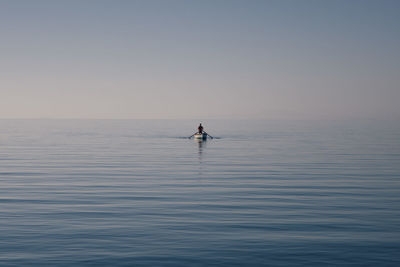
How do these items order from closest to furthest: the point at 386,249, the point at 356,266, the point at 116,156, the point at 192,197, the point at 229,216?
the point at 356,266, the point at 386,249, the point at 229,216, the point at 192,197, the point at 116,156

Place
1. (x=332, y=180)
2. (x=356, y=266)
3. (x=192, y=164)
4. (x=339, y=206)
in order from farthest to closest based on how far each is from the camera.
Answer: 1. (x=192, y=164)
2. (x=332, y=180)
3. (x=339, y=206)
4. (x=356, y=266)


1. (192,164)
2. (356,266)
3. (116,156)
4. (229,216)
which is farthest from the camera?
(116,156)

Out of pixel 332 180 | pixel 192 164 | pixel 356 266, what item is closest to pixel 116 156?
pixel 192 164

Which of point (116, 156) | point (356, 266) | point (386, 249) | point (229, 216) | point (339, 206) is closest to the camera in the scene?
point (356, 266)

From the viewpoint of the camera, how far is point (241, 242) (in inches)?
644

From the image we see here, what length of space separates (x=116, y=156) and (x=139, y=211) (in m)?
32.2

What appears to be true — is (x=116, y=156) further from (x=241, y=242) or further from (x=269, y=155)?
(x=241, y=242)

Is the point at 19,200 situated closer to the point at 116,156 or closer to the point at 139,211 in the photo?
the point at 139,211

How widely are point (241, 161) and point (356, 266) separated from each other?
3341 centimetres

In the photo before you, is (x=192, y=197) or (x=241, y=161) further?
(x=241, y=161)

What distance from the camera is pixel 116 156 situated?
5325cm

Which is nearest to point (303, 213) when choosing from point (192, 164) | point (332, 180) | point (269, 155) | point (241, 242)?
point (241, 242)

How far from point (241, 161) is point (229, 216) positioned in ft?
87.4

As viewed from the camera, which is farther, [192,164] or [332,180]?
[192,164]
